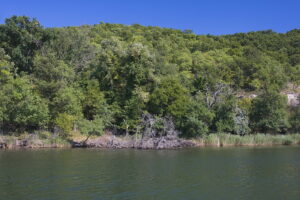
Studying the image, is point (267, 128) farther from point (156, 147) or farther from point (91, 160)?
point (91, 160)

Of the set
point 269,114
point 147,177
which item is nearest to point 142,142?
point 147,177

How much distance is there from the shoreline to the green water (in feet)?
33.0

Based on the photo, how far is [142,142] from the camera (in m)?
50.1

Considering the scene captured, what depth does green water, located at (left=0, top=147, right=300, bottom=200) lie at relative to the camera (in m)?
22.2

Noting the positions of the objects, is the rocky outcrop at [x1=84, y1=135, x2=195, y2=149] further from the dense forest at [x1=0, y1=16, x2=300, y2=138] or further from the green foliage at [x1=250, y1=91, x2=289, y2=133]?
the green foliage at [x1=250, y1=91, x2=289, y2=133]

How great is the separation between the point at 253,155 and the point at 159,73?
2856cm

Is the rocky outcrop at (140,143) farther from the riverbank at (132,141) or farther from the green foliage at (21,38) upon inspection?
the green foliage at (21,38)

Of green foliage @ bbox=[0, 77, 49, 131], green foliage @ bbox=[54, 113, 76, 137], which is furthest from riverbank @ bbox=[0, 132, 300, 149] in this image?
green foliage @ bbox=[0, 77, 49, 131]

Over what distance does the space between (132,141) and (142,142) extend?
1.75m

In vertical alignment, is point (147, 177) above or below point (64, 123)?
below

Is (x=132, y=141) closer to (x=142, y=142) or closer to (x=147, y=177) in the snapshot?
(x=142, y=142)

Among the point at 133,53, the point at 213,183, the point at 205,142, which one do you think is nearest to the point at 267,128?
the point at 205,142

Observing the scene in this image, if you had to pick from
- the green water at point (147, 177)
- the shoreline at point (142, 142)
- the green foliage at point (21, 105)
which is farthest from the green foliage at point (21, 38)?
the green water at point (147, 177)

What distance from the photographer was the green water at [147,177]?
2224cm
